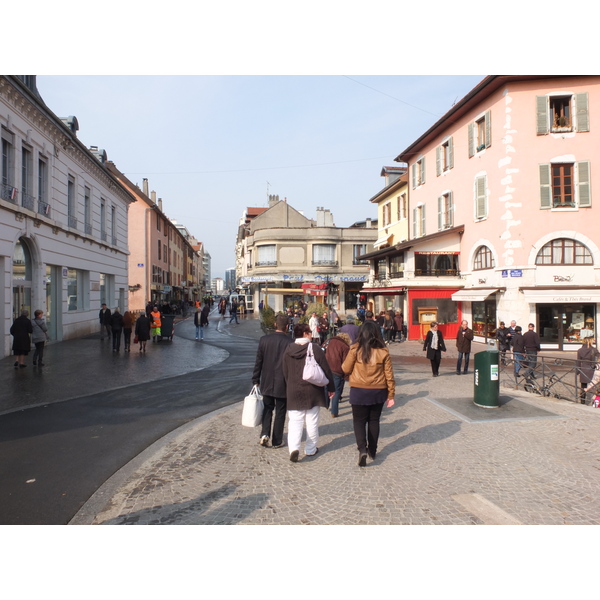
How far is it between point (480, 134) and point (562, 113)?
132 inches

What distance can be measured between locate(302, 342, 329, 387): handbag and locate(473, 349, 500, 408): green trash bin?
12.5 ft

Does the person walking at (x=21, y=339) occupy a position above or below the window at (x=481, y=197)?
below

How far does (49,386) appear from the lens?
A: 9.27 metres

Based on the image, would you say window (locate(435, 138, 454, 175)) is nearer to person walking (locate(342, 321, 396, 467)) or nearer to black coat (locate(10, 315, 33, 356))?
black coat (locate(10, 315, 33, 356))

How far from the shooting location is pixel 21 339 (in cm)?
1117

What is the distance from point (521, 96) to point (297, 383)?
60.7 ft

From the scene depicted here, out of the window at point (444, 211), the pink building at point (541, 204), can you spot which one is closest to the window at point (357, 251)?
the window at point (444, 211)

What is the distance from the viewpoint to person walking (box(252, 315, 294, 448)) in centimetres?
535

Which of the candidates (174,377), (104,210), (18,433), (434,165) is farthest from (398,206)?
(18,433)

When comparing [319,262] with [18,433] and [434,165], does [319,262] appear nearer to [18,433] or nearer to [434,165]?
[434,165]

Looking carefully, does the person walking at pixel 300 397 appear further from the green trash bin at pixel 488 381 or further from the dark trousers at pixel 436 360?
the dark trousers at pixel 436 360

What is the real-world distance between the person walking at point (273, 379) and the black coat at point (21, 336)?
28.5 feet

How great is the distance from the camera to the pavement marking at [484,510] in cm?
357

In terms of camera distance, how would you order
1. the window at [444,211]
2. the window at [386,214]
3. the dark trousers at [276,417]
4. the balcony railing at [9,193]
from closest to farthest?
the dark trousers at [276,417]
the balcony railing at [9,193]
the window at [444,211]
the window at [386,214]
